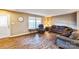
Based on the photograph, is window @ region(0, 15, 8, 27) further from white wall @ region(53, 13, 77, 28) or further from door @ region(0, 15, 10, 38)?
white wall @ region(53, 13, 77, 28)

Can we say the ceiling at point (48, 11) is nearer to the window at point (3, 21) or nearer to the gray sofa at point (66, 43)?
the window at point (3, 21)

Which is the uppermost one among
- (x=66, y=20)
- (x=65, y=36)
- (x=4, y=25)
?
(x=66, y=20)

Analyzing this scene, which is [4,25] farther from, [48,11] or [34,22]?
[48,11]

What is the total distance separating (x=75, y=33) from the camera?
2148 millimetres

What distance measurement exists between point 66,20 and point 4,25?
136 cm

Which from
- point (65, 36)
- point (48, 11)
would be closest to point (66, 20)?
point (65, 36)

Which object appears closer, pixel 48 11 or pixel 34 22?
pixel 48 11

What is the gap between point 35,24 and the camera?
2275 millimetres

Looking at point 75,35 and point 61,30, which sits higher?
point 61,30

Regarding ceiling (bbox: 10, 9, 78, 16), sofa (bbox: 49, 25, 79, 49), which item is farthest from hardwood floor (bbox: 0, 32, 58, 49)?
ceiling (bbox: 10, 9, 78, 16)

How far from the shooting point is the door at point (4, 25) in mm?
2082
